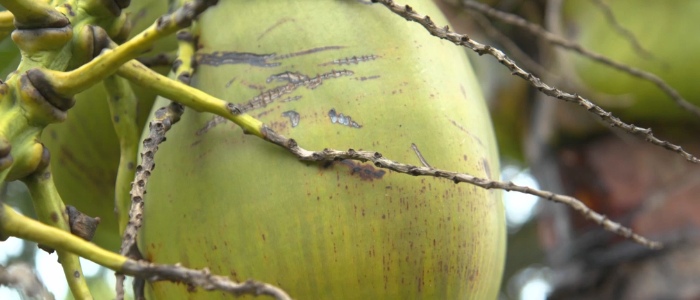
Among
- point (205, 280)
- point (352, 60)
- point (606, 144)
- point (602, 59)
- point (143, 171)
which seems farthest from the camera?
point (606, 144)

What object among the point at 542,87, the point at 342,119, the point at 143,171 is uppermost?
the point at 542,87

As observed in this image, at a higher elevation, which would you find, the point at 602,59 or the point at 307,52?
the point at 602,59

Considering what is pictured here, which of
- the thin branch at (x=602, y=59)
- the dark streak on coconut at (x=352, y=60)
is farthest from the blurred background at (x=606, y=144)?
the dark streak on coconut at (x=352, y=60)

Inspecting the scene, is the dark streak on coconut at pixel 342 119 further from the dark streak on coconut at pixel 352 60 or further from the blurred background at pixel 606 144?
the blurred background at pixel 606 144

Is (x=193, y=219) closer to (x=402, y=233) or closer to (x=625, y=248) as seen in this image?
(x=402, y=233)

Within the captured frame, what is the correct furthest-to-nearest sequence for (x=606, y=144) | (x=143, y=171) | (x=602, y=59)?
1. (x=606, y=144)
2. (x=602, y=59)
3. (x=143, y=171)

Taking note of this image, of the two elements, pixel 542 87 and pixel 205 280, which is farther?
pixel 542 87

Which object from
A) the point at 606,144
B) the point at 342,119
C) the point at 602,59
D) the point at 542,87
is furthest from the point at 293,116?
the point at 606,144

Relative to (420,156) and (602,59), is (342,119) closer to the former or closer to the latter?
(420,156)

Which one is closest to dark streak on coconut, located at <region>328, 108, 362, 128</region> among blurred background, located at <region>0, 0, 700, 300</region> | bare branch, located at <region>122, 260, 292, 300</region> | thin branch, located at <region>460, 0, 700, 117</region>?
bare branch, located at <region>122, 260, 292, 300</region>

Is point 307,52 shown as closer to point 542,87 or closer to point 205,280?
point 542,87
